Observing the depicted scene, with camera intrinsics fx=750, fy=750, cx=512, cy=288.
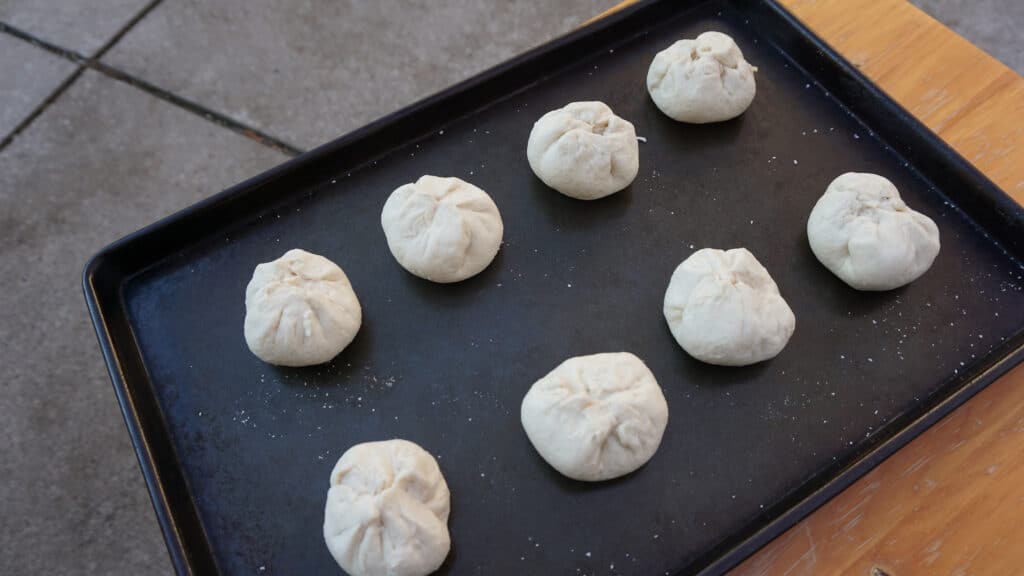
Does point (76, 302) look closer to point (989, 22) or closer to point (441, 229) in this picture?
point (441, 229)

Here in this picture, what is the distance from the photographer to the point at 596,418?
47.5 inches

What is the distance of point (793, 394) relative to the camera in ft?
4.35

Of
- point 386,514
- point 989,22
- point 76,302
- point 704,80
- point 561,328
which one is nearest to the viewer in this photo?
point 386,514

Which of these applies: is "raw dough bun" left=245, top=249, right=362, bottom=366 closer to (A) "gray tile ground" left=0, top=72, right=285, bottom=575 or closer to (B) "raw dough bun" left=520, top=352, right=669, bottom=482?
(B) "raw dough bun" left=520, top=352, right=669, bottom=482

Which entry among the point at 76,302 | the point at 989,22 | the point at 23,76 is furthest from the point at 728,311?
the point at 23,76

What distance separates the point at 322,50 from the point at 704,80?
5.36 ft

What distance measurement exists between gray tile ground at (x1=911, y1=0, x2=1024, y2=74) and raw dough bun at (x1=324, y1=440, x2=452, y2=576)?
2.72m

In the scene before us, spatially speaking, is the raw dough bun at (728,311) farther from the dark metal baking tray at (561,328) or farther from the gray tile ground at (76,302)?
the gray tile ground at (76,302)

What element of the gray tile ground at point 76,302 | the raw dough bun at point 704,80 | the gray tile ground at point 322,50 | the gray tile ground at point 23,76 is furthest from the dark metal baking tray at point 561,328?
the gray tile ground at point 23,76

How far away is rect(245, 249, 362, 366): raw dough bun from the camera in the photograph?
4.24 ft

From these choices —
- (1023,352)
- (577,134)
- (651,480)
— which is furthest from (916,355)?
(577,134)

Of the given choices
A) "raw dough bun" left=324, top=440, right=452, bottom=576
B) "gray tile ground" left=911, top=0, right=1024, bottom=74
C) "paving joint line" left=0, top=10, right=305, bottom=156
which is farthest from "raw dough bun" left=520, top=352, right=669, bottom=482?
"gray tile ground" left=911, top=0, right=1024, bottom=74

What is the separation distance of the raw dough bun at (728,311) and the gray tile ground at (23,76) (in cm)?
230

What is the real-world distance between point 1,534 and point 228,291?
1.11 m
